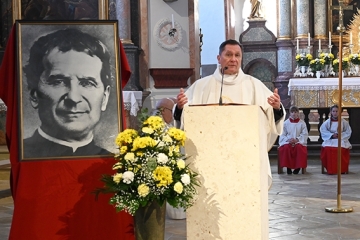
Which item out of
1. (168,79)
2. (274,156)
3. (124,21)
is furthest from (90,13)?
(274,156)

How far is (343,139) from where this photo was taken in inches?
450

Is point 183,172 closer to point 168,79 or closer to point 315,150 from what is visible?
point 168,79

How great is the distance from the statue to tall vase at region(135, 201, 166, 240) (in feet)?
49.0

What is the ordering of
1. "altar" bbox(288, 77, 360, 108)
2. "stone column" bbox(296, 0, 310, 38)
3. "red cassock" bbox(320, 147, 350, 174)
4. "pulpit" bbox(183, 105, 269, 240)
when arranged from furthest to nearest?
"stone column" bbox(296, 0, 310, 38) < "altar" bbox(288, 77, 360, 108) < "red cassock" bbox(320, 147, 350, 174) < "pulpit" bbox(183, 105, 269, 240)

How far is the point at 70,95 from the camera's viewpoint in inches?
187

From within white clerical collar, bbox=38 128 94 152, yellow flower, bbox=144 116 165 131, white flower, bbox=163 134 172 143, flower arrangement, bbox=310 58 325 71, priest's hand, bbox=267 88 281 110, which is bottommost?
white clerical collar, bbox=38 128 94 152

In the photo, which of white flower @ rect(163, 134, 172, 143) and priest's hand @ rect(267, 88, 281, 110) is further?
priest's hand @ rect(267, 88, 281, 110)

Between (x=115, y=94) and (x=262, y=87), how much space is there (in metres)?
1.07

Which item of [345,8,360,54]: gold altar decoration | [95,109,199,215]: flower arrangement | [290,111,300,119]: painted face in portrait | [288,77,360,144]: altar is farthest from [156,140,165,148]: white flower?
[345,8,360,54]: gold altar decoration

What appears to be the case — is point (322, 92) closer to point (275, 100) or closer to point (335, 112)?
point (335, 112)

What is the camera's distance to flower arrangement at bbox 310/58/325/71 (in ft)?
50.0

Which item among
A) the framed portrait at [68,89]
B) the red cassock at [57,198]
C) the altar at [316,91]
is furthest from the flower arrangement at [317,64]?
the red cassock at [57,198]

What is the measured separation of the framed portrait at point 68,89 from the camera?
4676 millimetres

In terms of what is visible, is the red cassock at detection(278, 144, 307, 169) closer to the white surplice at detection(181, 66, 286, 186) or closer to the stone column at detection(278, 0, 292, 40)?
the white surplice at detection(181, 66, 286, 186)
